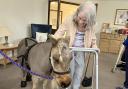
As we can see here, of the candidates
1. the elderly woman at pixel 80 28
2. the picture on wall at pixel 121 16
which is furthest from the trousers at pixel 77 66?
the picture on wall at pixel 121 16

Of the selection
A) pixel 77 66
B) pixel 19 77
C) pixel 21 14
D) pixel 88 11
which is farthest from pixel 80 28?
pixel 21 14

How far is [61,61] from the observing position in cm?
157

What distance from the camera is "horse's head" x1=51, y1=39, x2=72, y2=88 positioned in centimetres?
158

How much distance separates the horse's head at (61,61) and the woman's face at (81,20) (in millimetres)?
644

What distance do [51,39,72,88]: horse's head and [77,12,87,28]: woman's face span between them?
64cm

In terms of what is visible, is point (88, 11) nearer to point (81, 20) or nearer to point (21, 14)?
point (81, 20)

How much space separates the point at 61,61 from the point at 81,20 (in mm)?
835

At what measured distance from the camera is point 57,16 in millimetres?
5914

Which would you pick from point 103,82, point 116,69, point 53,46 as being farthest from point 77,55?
point 116,69

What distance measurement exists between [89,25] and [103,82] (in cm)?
204

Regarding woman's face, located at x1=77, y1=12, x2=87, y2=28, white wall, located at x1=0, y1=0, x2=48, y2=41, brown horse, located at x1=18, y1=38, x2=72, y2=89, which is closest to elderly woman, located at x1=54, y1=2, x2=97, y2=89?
woman's face, located at x1=77, y1=12, x2=87, y2=28

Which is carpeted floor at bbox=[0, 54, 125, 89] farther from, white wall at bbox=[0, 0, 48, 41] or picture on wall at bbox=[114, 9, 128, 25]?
picture on wall at bbox=[114, 9, 128, 25]

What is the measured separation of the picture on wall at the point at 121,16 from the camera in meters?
7.99

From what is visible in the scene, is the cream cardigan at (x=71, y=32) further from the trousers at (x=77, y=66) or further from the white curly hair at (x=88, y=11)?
the trousers at (x=77, y=66)
